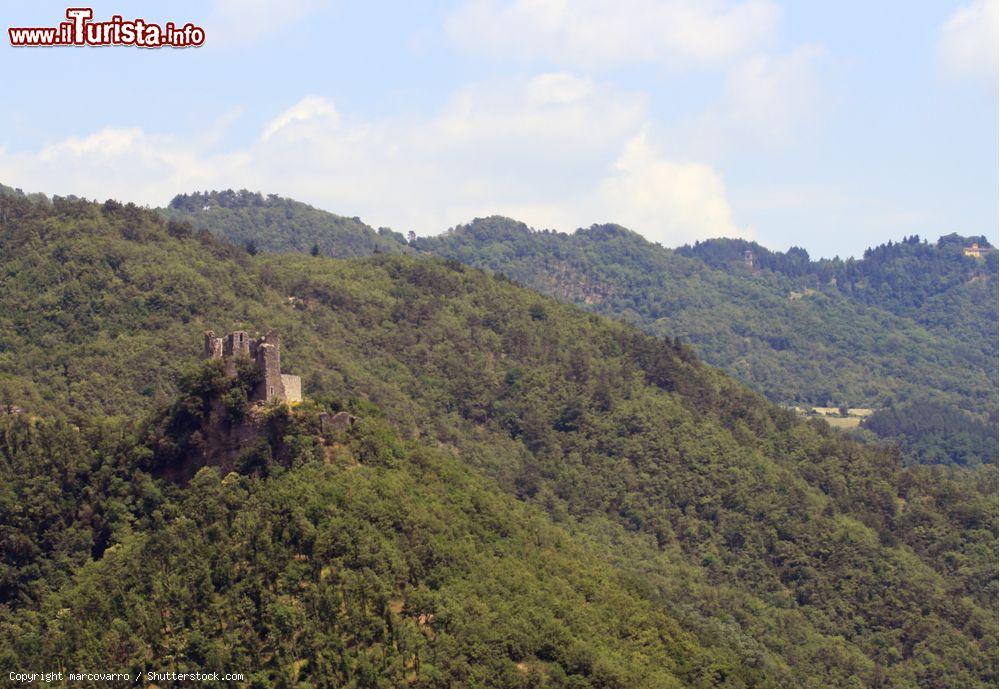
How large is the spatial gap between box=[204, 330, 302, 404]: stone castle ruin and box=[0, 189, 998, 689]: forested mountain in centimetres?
125

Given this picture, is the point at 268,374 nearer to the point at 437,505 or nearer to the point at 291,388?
the point at 291,388

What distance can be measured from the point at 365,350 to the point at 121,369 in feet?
79.2

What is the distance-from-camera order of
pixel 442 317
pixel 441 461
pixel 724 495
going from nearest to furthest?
pixel 441 461 → pixel 724 495 → pixel 442 317

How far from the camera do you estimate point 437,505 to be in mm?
62938

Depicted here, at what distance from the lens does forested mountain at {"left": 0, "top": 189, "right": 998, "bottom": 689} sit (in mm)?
55062

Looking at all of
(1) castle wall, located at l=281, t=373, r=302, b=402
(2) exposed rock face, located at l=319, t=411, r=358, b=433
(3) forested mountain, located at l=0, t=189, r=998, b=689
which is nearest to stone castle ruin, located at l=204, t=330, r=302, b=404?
(1) castle wall, located at l=281, t=373, r=302, b=402

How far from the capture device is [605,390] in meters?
119

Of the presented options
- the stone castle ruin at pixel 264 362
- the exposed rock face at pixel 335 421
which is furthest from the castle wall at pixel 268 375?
the exposed rock face at pixel 335 421

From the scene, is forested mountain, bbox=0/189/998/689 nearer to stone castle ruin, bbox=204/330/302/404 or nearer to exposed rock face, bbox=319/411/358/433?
exposed rock face, bbox=319/411/358/433

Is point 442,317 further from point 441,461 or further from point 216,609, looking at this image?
point 216,609

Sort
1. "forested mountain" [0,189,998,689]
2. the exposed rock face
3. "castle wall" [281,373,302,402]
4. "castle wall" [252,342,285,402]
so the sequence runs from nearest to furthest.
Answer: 1. "forested mountain" [0,189,998,689]
2. "castle wall" [252,342,285,402]
3. the exposed rock face
4. "castle wall" [281,373,302,402]

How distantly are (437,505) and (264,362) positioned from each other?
8.81 m

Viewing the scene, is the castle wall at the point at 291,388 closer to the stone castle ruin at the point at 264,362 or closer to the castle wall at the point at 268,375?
the stone castle ruin at the point at 264,362

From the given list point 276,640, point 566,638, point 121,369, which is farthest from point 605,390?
point 276,640
